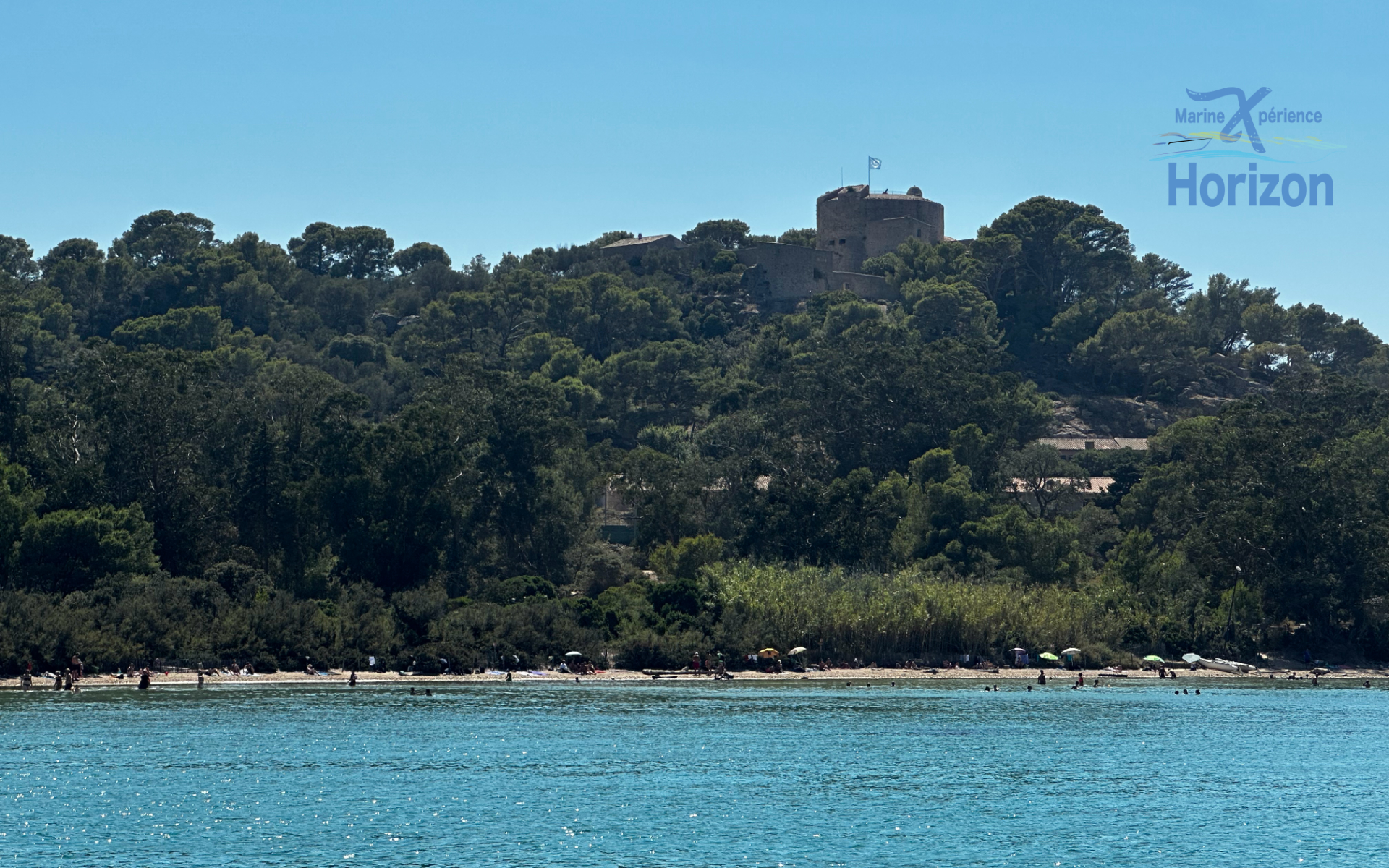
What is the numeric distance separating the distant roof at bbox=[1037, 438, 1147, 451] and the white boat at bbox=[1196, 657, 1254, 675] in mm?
36835

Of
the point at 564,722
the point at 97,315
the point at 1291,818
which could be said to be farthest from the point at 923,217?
Result: the point at 1291,818

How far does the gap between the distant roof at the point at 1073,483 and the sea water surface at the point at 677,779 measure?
31861 mm

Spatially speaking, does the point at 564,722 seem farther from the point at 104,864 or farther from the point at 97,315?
the point at 97,315

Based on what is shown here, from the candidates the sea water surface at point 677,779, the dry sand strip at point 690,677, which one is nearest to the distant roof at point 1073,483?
the dry sand strip at point 690,677

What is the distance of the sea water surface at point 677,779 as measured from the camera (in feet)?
100

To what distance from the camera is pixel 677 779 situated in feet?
128

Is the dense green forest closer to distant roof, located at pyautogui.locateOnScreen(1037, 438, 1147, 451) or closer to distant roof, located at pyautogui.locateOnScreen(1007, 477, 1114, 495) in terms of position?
distant roof, located at pyautogui.locateOnScreen(1007, 477, 1114, 495)

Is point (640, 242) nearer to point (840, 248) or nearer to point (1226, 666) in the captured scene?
point (840, 248)

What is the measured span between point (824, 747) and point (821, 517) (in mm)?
29538

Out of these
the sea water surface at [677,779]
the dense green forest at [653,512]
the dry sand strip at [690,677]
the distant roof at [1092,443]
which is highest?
the distant roof at [1092,443]

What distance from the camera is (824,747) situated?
1786 inches

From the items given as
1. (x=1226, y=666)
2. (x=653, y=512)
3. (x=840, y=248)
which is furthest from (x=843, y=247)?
(x=1226, y=666)

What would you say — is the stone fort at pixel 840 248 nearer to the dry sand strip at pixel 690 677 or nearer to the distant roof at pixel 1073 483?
the distant roof at pixel 1073 483

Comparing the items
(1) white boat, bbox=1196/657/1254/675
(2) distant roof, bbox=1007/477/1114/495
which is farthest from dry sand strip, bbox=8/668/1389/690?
(2) distant roof, bbox=1007/477/1114/495
